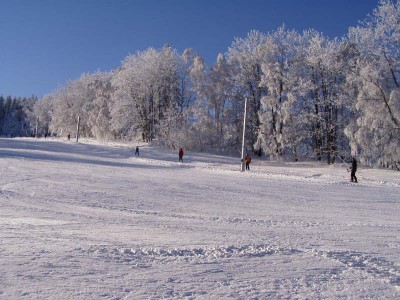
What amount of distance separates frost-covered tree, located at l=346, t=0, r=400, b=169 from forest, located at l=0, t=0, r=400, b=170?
0.29ft

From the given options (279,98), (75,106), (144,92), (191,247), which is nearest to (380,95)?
(279,98)

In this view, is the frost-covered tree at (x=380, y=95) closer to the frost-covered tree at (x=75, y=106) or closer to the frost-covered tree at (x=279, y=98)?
the frost-covered tree at (x=279, y=98)

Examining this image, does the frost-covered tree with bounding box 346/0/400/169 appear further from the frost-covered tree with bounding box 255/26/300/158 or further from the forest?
the frost-covered tree with bounding box 255/26/300/158

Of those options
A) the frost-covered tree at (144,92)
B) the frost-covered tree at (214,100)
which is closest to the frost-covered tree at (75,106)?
the frost-covered tree at (144,92)

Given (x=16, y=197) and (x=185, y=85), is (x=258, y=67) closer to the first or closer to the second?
(x=185, y=85)

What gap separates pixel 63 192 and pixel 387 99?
29475 millimetres

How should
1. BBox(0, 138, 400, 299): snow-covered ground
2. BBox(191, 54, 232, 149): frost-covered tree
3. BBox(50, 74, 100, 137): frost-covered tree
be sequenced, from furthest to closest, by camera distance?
BBox(50, 74, 100, 137): frost-covered tree
BBox(191, 54, 232, 149): frost-covered tree
BBox(0, 138, 400, 299): snow-covered ground

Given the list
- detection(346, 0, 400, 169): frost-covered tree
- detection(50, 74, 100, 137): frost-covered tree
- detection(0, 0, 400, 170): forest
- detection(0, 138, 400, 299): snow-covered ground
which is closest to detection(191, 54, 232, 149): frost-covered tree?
detection(0, 0, 400, 170): forest

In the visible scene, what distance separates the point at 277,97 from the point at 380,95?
12990mm

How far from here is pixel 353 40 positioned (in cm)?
3841

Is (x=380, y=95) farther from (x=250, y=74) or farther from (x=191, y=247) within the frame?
(x=191, y=247)

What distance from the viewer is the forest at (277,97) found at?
3219 cm

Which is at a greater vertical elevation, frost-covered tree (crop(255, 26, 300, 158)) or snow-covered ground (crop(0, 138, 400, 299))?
frost-covered tree (crop(255, 26, 300, 158))

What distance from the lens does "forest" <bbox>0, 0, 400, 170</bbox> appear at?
32.2 meters
